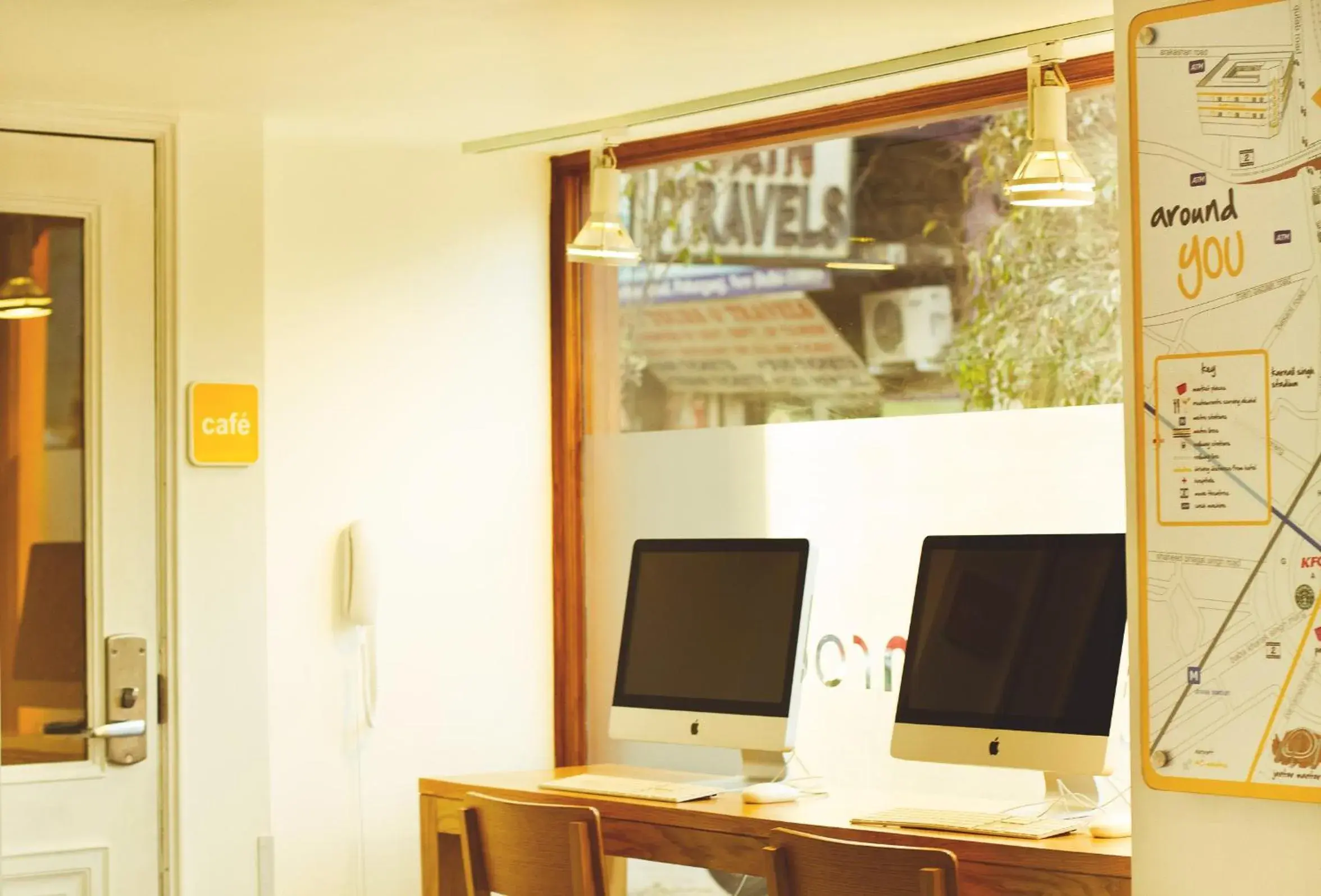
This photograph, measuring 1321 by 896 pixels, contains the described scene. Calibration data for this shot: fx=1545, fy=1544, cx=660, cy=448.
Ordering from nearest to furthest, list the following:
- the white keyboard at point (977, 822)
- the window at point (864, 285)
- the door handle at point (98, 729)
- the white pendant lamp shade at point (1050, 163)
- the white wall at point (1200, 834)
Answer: the white wall at point (1200, 834) < the white keyboard at point (977, 822) < the white pendant lamp shade at point (1050, 163) < the window at point (864, 285) < the door handle at point (98, 729)

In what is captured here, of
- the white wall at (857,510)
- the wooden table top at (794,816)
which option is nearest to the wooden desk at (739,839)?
the wooden table top at (794,816)

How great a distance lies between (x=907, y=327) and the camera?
3807 millimetres

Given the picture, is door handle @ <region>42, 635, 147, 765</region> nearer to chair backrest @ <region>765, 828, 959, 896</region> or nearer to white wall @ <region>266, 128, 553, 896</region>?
white wall @ <region>266, 128, 553, 896</region>

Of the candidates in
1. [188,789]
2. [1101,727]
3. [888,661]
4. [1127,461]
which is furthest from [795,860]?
[188,789]

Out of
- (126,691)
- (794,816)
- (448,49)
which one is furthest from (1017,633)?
(126,691)

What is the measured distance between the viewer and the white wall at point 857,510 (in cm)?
351

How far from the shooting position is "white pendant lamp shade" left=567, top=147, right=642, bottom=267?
379cm

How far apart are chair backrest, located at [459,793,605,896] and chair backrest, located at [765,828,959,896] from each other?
1.26 ft

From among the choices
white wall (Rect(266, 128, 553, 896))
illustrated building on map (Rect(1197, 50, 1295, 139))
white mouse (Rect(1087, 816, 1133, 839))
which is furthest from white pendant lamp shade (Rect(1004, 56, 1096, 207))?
white wall (Rect(266, 128, 553, 896))

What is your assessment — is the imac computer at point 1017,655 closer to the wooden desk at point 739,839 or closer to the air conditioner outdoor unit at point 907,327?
the wooden desk at point 739,839

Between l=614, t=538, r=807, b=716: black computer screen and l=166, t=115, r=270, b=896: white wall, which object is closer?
l=614, t=538, r=807, b=716: black computer screen

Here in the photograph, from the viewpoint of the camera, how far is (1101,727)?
2924mm

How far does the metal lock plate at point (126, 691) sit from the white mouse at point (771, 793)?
148 centimetres

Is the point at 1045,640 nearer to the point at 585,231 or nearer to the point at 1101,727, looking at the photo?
the point at 1101,727
